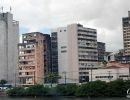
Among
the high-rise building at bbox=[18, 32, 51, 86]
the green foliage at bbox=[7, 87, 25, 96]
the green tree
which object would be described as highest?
the high-rise building at bbox=[18, 32, 51, 86]

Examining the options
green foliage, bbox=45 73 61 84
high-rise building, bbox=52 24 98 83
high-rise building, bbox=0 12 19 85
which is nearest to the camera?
green foliage, bbox=45 73 61 84

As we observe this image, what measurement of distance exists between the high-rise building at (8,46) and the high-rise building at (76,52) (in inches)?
831

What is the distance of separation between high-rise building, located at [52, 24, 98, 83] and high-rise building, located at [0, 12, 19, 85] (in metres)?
21.1

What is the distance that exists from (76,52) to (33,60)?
18001 millimetres

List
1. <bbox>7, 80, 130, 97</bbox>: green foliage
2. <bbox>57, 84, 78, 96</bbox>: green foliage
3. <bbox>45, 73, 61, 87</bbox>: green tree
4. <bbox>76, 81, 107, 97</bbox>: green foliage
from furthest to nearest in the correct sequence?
1. <bbox>45, 73, 61, 87</bbox>: green tree
2. <bbox>57, 84, 78, 96</bbox>: green foliage
3. <bbox>76, 81, 107, 97</bbox>: green foliage
4. <bbox>7, 80, 130, 97</bbox>: green foliage

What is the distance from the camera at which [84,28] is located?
496 ft

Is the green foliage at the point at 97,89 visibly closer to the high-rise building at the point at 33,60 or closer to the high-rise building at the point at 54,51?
the high-rise building at the point at 33,60

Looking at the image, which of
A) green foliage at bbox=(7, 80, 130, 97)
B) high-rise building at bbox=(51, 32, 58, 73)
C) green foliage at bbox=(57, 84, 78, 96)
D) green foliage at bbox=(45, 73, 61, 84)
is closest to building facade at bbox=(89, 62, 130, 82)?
green foliage at bbox=(57, 84, 78, 96)

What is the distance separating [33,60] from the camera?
150 m

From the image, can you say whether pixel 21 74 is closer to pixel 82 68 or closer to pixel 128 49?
pixel 82 68

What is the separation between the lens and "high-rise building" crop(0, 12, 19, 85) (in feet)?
521

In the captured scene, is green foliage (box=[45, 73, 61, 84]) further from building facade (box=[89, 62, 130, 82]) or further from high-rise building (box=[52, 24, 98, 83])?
building facade (box=[89, 62, 130, 82])

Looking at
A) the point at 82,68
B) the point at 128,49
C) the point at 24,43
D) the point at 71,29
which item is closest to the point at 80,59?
the point at 82,68

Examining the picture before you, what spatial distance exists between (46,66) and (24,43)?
13.8 metres
